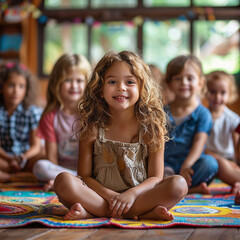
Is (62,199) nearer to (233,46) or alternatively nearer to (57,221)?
(57,221)

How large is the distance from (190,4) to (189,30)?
0.85 ft

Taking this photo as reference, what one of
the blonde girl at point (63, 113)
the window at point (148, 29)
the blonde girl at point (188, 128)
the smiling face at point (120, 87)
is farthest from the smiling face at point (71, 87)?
the window at point (148, 29)

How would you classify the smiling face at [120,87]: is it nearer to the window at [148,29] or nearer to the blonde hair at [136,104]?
the blonde hair at [136,104]

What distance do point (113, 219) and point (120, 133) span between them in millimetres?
317

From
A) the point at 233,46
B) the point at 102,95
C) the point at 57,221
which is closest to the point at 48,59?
the point at 233,46

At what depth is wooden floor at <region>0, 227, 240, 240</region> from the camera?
940 mm

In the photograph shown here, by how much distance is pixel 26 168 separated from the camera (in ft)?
7.61

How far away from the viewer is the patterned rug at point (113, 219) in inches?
41.5

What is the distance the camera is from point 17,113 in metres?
2.45

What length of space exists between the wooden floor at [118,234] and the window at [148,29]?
3.06 m

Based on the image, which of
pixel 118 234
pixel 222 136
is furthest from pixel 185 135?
pixel 118 234

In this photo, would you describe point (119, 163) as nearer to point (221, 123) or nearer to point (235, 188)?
point (235, 188)

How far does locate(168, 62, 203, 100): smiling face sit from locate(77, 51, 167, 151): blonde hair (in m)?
0.53

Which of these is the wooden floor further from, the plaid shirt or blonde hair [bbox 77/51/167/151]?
the plaid shirt
